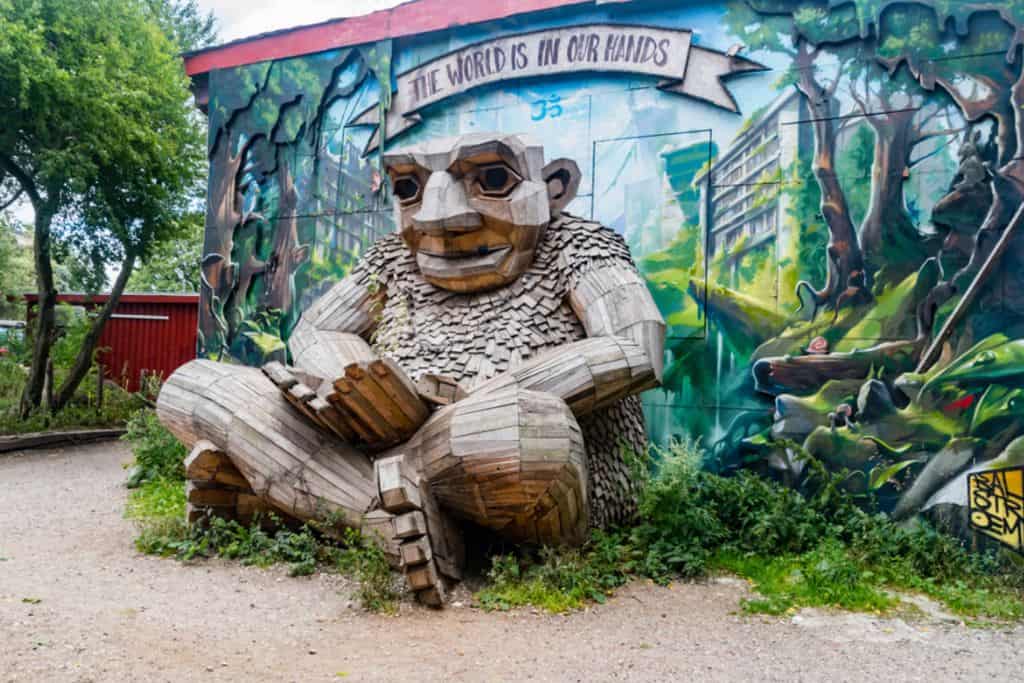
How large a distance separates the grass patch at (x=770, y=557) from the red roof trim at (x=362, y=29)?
3325mm

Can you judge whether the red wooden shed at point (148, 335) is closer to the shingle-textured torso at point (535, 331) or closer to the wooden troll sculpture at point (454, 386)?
the wooden troll sculpture at point (454, 386)

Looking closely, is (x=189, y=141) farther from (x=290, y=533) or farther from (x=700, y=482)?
(x=700, y=482)

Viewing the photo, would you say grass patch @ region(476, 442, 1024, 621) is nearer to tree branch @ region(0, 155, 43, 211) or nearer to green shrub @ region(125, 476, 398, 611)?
green shrub @ region(125, 476, 398, 611)

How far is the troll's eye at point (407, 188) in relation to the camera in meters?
3.95

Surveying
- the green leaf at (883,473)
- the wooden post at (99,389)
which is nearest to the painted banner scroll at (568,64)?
the green leaf at (883,473)

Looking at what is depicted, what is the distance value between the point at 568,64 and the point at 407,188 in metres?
Answer: 1.90

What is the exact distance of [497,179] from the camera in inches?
149

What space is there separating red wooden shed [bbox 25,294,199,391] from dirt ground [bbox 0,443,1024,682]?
22.3ft

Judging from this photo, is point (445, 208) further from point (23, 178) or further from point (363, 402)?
point (23, 178)

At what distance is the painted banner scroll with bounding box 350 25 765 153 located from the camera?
16.0ft

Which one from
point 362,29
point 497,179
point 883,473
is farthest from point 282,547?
point 362,29

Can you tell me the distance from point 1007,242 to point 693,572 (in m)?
2.35

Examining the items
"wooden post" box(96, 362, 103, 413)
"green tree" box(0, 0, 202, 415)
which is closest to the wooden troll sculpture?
"green tree" box(0, 0, 202, 415)

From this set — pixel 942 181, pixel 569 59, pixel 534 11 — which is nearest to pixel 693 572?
pixel 942 181
